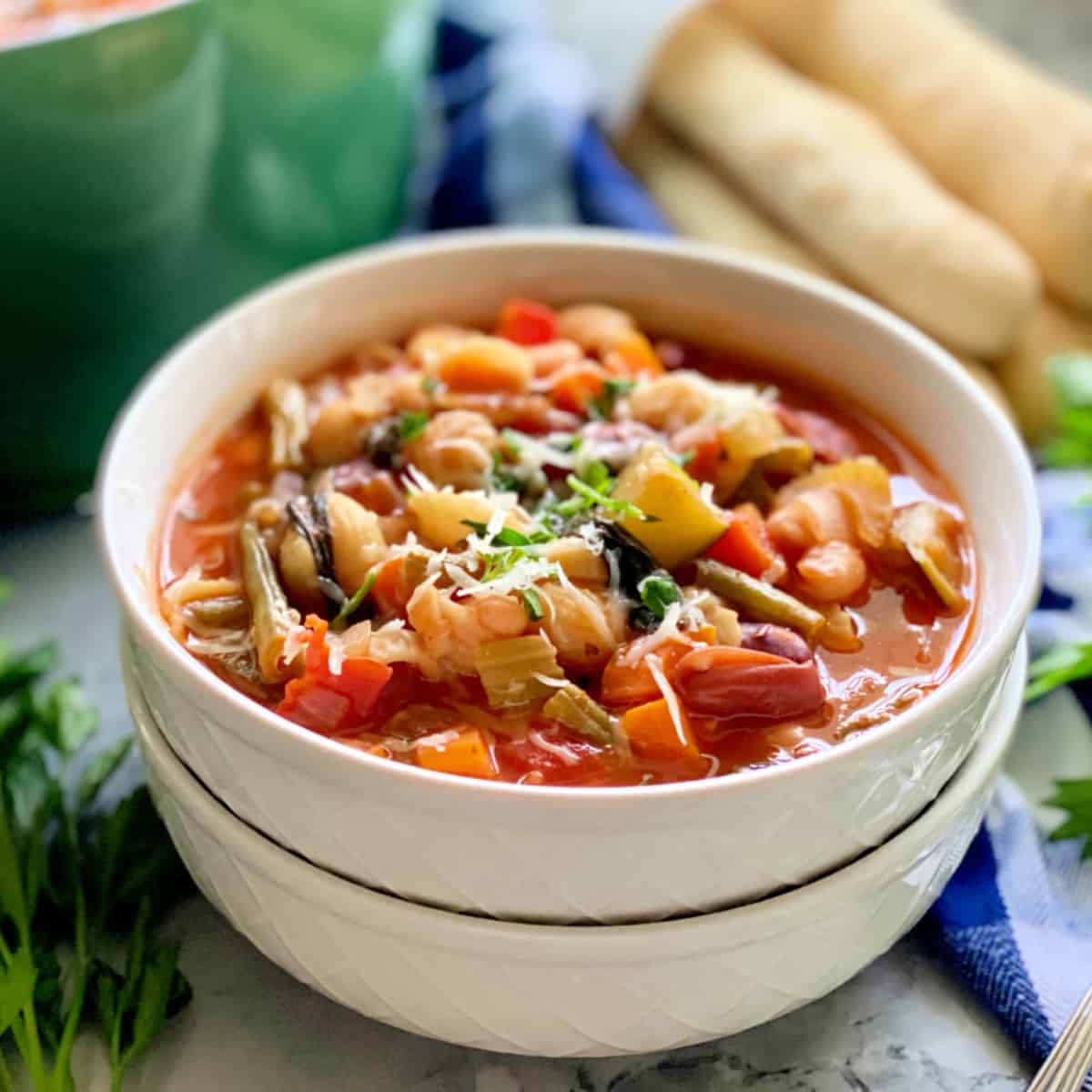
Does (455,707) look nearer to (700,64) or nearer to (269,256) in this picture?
(269,256)

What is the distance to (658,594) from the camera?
1503mm

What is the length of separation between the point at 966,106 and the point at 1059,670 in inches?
47.8

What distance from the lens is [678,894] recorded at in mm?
1275

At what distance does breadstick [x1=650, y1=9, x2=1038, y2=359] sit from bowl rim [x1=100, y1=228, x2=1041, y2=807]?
0.48 m

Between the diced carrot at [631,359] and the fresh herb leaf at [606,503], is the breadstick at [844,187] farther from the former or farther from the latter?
the fresh herb leaf at [606,503]

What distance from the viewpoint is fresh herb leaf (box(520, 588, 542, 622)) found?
1.43m

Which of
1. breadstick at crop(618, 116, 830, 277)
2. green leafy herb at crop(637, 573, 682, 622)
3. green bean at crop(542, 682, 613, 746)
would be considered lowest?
breadstick at crop(618, 116, 830, 277)


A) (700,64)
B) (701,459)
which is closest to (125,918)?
(701,459)

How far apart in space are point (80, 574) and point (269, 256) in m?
0.65

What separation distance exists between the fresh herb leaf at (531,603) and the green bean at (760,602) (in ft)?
0.71

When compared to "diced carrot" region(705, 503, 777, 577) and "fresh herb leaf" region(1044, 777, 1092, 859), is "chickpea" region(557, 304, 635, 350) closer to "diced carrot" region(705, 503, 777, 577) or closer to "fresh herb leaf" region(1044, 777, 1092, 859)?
"diced carrot" region(705, 503, 777, 577)

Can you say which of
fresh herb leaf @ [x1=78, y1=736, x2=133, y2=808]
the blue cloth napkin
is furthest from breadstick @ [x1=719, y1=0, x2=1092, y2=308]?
fresh herb leaf @ [x1=78, y1=736, x2=133, y2=808]

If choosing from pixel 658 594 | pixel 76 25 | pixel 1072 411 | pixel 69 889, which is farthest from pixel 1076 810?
pixel 76 25

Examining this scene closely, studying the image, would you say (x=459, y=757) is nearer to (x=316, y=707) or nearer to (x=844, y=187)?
(x=316, y=707)
